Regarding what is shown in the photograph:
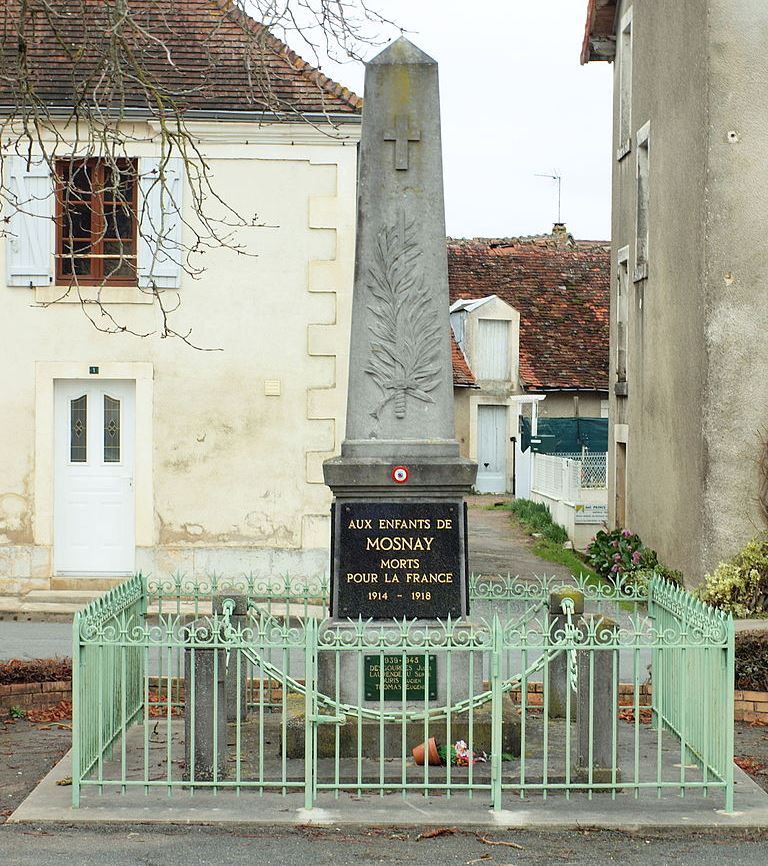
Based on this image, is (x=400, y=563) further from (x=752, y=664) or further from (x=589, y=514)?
(x=589, y=514)

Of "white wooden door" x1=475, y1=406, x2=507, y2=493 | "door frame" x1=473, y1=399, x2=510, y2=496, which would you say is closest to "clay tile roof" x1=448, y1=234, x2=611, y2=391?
"door frame" x1=473, y1=399, x2=510, y2=496

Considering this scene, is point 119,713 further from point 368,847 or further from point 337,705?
point 368,847

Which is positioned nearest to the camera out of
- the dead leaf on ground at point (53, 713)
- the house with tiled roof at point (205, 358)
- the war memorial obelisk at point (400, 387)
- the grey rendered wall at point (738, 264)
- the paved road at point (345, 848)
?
the paved road at point (345, 848)

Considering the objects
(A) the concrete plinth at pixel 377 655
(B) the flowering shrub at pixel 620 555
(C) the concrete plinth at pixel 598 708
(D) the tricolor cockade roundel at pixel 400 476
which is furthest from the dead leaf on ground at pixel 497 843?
(B) the flowering shrub at pixel 620 555

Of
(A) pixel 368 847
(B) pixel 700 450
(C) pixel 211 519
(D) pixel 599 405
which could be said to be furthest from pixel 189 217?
(D) pixel 599 405

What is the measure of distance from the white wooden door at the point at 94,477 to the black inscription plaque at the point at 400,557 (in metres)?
7.51

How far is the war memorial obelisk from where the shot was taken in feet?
28.2

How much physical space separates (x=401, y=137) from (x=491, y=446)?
26155 mm

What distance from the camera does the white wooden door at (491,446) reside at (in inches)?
1362

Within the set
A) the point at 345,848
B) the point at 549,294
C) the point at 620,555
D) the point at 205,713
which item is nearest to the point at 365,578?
the point at 205,713

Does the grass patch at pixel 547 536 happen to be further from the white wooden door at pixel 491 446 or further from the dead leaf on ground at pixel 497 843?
the dead leaf on ground at pixel 497 843

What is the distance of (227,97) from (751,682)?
850 cm

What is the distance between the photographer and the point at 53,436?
1545 centimetres

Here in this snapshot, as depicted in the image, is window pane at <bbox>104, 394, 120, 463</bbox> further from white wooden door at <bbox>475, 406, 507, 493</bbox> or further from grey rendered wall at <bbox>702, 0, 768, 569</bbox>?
white wooden door at <bbox>475, 406, 507, 493</bbox>
